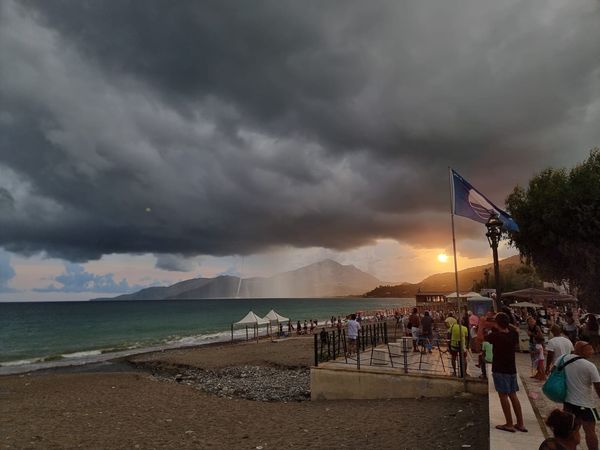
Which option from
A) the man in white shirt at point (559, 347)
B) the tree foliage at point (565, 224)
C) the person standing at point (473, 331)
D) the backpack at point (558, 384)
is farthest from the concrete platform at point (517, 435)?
the tree foliage at point (565, 224)

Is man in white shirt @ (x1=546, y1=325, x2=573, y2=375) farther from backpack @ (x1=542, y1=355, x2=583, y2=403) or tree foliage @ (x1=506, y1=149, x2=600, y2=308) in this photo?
tree foliage @ (x1=506, y1=149, x2=600, y2=308)

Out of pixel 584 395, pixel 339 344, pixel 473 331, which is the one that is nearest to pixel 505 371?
pixel 584 395

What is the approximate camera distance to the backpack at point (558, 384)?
18.1ft

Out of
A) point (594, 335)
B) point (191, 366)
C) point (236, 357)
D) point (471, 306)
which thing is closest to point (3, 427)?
point (191, 366)

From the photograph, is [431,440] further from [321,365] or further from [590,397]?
[321,365]

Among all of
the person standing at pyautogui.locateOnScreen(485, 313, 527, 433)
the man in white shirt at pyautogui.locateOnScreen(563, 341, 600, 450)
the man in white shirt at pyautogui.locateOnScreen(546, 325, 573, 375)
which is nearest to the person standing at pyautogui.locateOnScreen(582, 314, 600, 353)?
the man in white shirt at pyautogui.locateOnScreen(546, 325, 573, 375)

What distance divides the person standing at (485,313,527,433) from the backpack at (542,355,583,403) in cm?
95

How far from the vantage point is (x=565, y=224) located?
23969mm

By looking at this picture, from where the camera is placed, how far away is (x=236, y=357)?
2906 cm

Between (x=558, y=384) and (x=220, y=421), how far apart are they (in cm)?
909

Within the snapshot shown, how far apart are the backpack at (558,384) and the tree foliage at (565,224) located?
21461 mm

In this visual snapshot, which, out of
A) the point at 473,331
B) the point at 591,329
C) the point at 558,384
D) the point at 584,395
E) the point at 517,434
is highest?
the point at 558,384

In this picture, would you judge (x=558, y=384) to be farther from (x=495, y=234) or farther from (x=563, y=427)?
(x=495, y=234)

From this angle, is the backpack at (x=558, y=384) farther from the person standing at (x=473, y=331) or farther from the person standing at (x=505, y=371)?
the person standing at (x=473, y=331)
